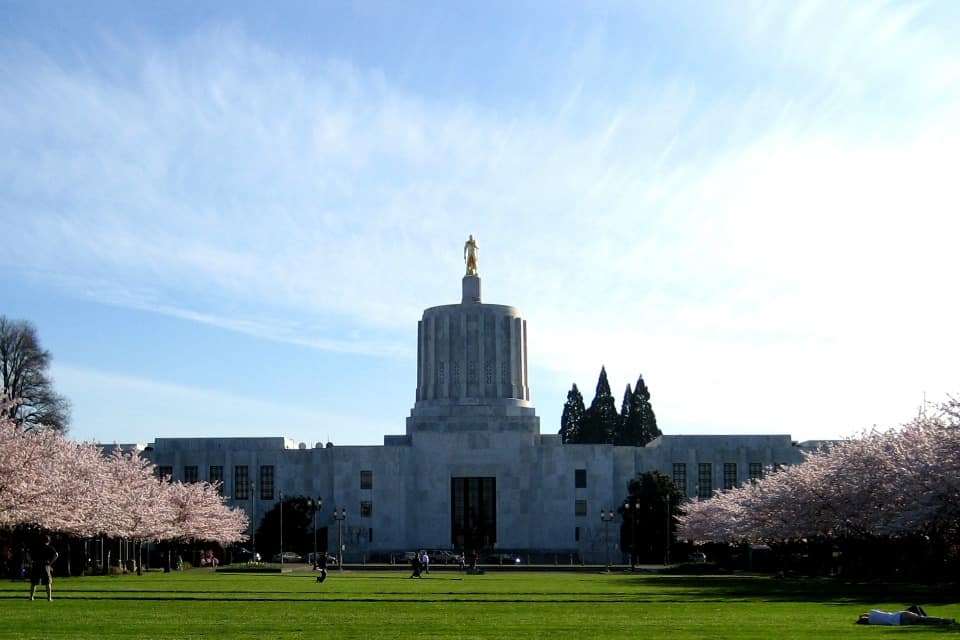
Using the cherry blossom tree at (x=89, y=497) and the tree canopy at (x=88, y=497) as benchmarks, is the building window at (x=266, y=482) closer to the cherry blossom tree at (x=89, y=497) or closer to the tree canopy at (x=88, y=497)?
the tree canopy at (x=88, y=497)

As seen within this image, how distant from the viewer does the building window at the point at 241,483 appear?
94000 mm

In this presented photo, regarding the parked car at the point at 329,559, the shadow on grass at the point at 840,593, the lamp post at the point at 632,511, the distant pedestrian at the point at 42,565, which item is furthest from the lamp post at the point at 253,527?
the distant pedestrian at the point at 42,565

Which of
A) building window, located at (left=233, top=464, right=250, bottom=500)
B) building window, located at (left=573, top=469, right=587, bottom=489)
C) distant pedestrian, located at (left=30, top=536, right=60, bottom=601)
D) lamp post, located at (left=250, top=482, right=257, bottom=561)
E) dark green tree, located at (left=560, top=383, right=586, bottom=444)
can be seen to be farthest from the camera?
dark green tree, located at (left=560, top=383, right=586, bottom=444)

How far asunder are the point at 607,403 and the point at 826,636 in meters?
98.1

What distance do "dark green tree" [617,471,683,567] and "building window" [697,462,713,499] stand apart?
6.02 meters

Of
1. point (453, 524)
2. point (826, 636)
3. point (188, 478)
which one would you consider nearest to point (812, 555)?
point (453, 524)

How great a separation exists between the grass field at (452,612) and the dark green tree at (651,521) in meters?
46.6

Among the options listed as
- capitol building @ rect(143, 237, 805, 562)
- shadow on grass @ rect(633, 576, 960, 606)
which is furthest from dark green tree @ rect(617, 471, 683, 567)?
shadow on grass @ rect(633, 576, 960, 606)

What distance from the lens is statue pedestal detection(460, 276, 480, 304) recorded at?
95750 millimetres

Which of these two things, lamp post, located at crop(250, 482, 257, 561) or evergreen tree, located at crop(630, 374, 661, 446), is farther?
evergreen tree, located at crop(630, 374, 661, 446)

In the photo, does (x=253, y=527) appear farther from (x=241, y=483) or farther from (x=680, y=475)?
(x=680, y=475)

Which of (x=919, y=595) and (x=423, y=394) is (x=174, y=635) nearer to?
(x=919, y=595)

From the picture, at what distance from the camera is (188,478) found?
94438mm

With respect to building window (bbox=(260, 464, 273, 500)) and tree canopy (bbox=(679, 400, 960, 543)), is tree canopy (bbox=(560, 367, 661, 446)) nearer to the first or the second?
building window (bbox=(260, 464, 273, 500))
